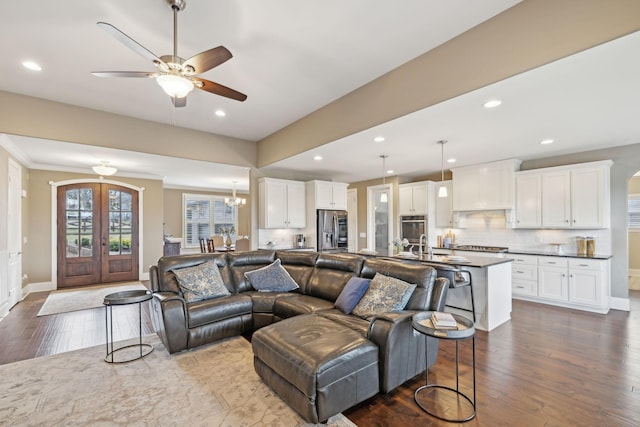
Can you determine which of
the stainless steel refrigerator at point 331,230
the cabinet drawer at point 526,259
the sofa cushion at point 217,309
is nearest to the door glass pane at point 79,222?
the sofa cushion at point 217,309

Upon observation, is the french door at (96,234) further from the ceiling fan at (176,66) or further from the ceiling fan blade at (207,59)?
the ceiling fan blade at (207,59)

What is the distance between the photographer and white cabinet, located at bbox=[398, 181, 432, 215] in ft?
22.0

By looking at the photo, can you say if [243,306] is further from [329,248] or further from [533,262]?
[533,262]

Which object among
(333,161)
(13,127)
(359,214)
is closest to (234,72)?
(333,161)

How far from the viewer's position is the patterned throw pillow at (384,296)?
2.65m

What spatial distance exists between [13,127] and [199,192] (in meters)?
6.37

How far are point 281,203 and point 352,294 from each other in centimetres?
332

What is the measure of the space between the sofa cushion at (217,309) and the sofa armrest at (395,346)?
70.5 inches

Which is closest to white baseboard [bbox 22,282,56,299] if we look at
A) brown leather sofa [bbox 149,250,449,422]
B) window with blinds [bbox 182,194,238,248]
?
window with blinds [bbox 182,194,238,248]

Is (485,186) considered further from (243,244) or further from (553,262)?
(243,244)

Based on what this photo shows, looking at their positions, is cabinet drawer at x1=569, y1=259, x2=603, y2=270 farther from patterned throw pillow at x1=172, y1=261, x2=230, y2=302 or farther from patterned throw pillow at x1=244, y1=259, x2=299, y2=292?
patterned throw pillow at x1=172, y1=261, x2=230, y2=302

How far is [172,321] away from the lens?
9.71 feet

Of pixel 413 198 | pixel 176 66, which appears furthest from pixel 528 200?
pixel 176 66

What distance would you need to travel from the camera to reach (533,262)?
5.05 m
